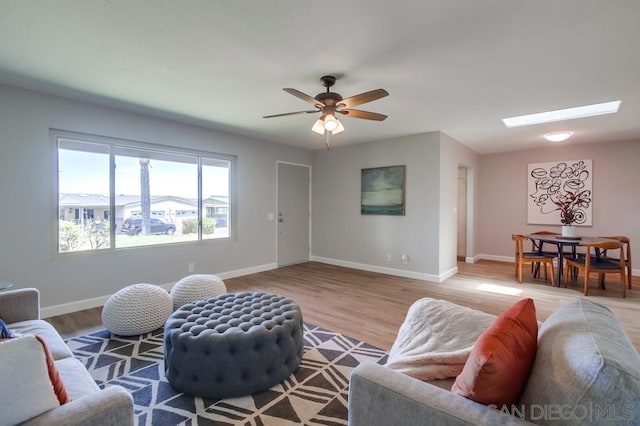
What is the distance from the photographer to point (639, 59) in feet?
7.83

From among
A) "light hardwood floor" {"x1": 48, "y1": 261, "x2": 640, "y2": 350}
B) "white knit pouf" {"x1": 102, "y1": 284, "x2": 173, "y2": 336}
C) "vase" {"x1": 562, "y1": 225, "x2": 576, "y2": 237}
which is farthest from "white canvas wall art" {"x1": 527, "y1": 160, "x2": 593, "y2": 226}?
"white knit pouf" {"x1": 102, "y1": 284, "x2": 173, "y2": 336}

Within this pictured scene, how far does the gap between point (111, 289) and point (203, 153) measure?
2.33m

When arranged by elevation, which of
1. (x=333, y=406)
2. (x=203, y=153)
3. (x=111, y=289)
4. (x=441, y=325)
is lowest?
(x=333, y=406)

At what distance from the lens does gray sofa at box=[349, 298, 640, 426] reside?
767 millimetres

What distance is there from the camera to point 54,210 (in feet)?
11.0

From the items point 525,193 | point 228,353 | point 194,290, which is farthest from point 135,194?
point 525,193

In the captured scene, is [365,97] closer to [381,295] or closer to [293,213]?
[381,295]

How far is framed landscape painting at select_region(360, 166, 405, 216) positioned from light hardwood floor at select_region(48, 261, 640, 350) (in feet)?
4.04

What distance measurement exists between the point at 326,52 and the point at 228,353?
2.35m

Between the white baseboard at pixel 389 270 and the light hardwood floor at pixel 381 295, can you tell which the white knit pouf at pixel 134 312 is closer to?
the light hardwood floor at pixel 381 295

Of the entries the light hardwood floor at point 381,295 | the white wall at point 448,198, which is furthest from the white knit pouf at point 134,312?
the white wall at point 448,198

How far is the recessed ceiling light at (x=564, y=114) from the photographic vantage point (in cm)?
368

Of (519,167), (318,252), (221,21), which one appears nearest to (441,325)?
(221,21)

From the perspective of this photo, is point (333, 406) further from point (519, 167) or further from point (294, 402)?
point (519, 167)
